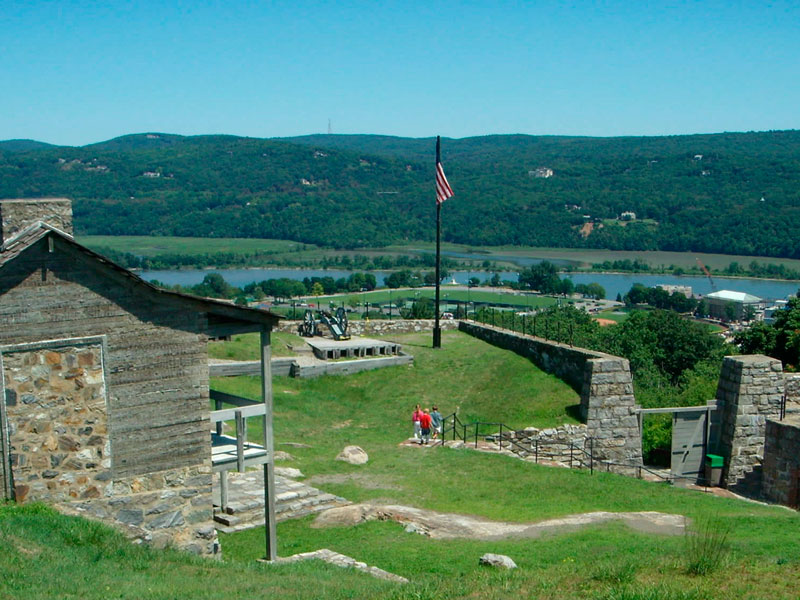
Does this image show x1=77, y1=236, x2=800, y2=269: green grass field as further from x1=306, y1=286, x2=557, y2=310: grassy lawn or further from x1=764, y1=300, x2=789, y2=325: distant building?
x1=764, y1=300, x2=789, y2=325: distant building

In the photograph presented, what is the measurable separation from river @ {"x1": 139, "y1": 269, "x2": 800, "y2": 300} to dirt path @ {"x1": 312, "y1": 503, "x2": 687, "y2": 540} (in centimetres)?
11281

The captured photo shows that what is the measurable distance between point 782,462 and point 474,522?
9598 mm

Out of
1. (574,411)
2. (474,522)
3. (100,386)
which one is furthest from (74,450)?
(574,411)

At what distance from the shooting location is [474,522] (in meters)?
14.4

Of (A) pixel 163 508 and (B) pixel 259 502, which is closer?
(A) pixel 163 508

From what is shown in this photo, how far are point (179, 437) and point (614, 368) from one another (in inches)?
480

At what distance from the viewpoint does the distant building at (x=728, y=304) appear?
279 feet

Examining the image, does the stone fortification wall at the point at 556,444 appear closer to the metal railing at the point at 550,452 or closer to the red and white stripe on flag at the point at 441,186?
the metal railing at the point at 550,452

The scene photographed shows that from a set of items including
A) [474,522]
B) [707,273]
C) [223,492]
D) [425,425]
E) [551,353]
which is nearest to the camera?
[474,522]

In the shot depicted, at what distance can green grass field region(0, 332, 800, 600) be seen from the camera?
9.04 meters

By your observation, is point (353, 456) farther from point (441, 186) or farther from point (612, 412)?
point (441, 186)

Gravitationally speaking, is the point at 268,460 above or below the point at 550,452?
above

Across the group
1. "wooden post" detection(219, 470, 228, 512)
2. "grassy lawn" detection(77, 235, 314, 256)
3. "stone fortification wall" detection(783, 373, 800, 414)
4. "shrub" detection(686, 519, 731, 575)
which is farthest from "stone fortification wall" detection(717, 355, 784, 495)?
"grassy lawn" detection(77, 235, 314, 256)

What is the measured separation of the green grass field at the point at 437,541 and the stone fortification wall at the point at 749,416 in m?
3.91
